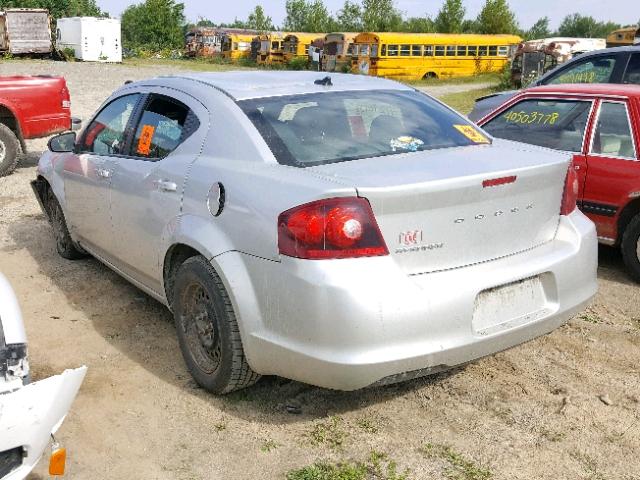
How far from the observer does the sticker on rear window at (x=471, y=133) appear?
12.6 feet

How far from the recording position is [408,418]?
11.1 feet

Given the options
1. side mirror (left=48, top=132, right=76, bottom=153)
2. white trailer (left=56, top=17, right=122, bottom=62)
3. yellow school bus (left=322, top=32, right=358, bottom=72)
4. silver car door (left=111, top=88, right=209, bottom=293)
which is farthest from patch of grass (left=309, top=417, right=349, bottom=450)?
white trailer (left=56, top=17, right=122, bottom=62)

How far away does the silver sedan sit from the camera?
9.52 ft

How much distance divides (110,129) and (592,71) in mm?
6356

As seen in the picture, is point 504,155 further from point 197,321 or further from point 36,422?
point 36,422

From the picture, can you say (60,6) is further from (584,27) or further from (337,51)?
(584,27)

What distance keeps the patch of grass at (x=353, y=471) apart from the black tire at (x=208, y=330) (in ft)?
2.02

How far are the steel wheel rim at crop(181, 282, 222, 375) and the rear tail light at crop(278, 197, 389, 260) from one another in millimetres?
778

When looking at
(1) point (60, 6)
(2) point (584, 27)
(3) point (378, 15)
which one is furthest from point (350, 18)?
(2) point (584, 27)

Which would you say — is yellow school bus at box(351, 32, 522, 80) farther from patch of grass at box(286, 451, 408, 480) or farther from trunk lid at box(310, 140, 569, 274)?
patch of grass at box(286, 451, 408, 480)

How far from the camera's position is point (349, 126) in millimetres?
3654

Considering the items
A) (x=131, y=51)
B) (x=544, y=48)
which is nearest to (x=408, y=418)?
(x=544, y=48)

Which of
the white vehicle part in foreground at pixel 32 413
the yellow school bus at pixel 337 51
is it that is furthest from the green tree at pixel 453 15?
the white vehicle part in foreground at pixel 32 413

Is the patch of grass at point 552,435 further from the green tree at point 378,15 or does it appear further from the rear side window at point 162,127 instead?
A: the green tree at point 378,15
